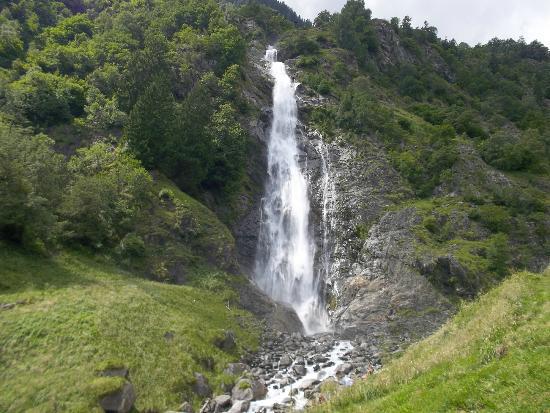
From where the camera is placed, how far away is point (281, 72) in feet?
275

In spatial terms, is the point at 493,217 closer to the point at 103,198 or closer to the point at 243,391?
the point at 243,391

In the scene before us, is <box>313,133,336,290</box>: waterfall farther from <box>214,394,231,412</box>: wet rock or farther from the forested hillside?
<box>214,394,231,412</box>: wet rock

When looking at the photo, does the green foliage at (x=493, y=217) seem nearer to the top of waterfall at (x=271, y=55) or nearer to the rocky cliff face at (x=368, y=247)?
the rocky cliff face at (x=368, y=247)

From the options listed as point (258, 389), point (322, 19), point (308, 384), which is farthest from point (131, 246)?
point (322, 19)

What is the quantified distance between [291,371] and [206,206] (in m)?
27.1

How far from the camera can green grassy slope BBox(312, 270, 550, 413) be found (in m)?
10.7

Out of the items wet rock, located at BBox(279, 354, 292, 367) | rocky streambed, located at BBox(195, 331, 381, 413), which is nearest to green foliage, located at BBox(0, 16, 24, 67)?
rocky streambed, located at BBox(195, 331, 381, 413)

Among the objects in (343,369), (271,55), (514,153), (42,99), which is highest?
(271,55)

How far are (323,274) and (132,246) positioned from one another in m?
21.0

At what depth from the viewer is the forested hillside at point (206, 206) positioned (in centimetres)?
2464

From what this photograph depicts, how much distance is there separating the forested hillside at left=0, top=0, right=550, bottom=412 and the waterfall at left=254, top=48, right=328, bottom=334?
139 cm

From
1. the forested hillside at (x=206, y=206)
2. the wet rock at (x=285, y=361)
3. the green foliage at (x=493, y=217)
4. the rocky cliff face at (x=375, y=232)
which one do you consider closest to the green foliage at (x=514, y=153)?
the forested hillside at (x=206, y=206)

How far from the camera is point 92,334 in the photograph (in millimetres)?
24547

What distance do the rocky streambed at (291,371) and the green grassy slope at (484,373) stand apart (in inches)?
279
